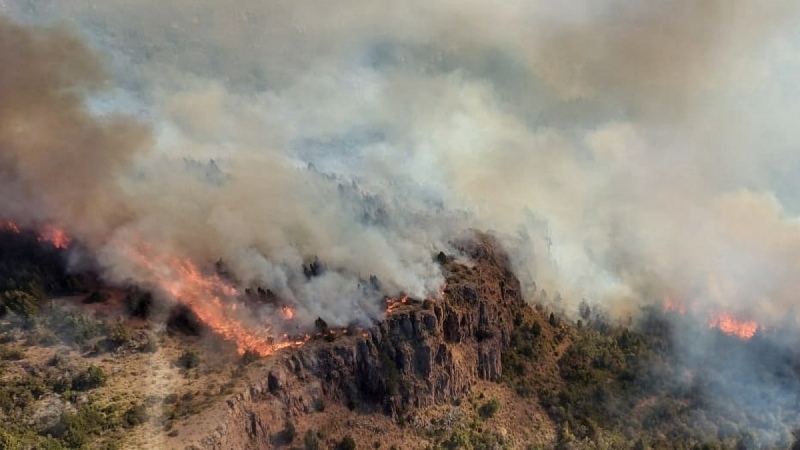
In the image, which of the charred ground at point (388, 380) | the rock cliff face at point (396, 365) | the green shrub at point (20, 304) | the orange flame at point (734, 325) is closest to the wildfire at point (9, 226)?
the charred ground at point (388, 380)

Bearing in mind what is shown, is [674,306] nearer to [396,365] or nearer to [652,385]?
[652,385]

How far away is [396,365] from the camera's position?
105 meters

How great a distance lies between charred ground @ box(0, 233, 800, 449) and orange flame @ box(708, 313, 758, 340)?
12.7 m

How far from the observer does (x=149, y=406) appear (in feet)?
280

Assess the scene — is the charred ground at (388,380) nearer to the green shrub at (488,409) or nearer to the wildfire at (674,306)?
the green shrub at (488,409)

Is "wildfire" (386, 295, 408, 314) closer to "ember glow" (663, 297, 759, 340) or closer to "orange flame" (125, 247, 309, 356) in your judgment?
"orange flame" (125, 247, 309, 356)

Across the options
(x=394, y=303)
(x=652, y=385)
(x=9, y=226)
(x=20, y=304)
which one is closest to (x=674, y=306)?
(x=652, y=385)

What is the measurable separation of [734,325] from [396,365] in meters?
108

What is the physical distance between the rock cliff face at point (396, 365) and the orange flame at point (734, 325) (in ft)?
223

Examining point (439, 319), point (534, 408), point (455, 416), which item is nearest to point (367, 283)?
point (439, 319)

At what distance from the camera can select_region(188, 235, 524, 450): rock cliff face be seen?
88688mm

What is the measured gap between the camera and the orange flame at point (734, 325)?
547 ft

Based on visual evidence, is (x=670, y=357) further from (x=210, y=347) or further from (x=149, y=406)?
(x=149, y=406)

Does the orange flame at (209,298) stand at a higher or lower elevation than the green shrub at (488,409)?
higher
